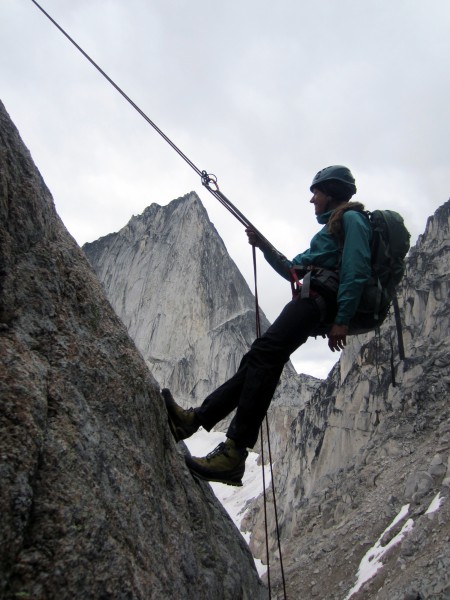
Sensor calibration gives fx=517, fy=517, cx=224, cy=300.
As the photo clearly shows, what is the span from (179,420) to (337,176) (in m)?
3.06

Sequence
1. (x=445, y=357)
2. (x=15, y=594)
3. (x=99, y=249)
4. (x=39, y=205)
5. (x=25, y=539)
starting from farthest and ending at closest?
(x=99, y=249), (x=445, y=357), (x=39, y=205), (x=25, y=539), (x=15, y=594)

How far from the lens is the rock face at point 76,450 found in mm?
2572

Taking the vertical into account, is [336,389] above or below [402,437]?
above

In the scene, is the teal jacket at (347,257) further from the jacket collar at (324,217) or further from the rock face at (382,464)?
the rock face at (382,464)

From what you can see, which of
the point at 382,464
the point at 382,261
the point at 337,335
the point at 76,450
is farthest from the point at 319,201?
the point at 382,464

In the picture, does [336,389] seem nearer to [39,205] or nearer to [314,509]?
[314,509]

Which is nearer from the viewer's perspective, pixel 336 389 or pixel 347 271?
pixel 347 271

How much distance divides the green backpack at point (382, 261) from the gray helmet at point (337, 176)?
50 centimetres

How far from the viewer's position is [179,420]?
17.4 feet

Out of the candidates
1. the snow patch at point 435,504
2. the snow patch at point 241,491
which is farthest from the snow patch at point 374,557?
the snow patch at point 241,491

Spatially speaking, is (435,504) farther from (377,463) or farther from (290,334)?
(290,334)

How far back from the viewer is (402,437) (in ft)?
82.2

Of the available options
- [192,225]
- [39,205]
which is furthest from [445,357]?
[192,225]

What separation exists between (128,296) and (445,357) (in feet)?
249
